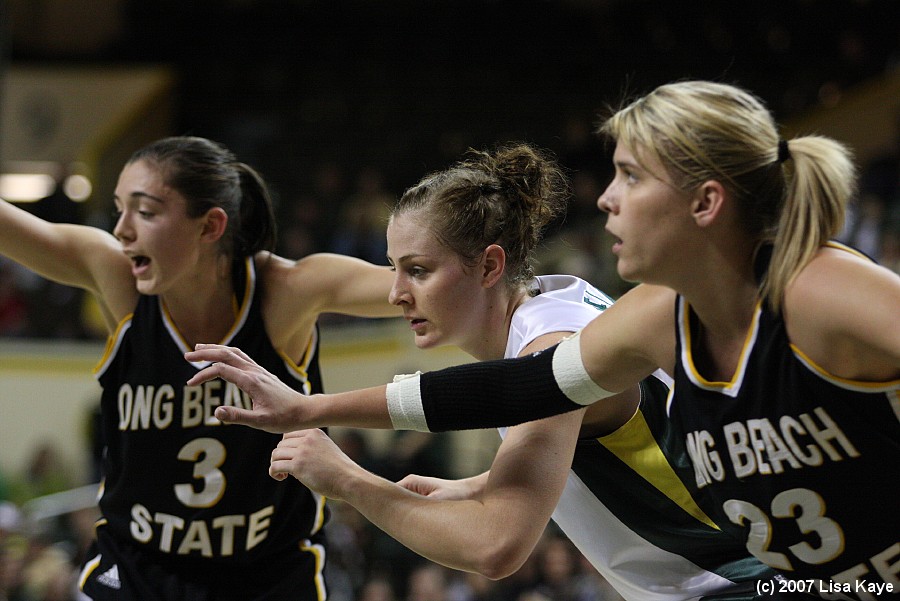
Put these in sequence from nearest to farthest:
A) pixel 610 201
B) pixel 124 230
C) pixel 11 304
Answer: pixel 610 201 < pixel 124 230 < pixel 11 304

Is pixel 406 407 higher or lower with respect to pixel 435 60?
higher

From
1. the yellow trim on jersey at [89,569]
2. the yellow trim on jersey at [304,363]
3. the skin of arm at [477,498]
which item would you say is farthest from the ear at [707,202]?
the yellow trim on jersey at [89,569]

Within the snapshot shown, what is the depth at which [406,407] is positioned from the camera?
7.90 feet

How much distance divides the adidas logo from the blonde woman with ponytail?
1.19 m

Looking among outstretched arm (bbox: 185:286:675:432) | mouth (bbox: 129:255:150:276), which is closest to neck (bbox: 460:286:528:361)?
outstretched arm (bbox: 185:286:675:432)

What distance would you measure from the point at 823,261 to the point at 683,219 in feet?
0.92

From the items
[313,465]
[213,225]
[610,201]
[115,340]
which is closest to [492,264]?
[610,201]

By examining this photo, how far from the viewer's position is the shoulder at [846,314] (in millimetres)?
1879

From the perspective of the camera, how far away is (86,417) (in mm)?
11125

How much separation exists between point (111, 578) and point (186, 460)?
1.39 feet

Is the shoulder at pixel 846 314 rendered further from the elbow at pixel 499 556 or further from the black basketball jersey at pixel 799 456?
the elbow at pixel 499 556

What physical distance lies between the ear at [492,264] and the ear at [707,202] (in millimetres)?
677

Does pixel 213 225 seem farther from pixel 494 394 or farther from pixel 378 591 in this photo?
pixel 378 591

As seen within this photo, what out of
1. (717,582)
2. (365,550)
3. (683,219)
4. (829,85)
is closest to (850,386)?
(683,219)
